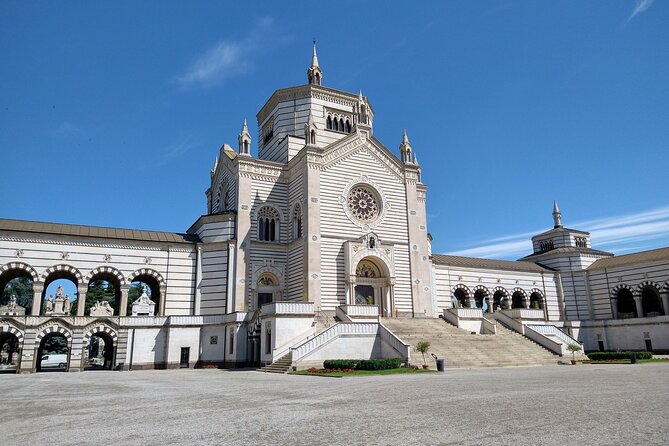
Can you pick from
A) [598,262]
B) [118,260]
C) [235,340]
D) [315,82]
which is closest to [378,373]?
[235,340]

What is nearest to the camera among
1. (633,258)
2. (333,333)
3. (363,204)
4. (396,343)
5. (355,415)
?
(355,415)

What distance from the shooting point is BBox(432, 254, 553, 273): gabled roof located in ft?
179

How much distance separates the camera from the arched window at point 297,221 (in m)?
43.8

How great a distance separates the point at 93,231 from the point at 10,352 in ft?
89.5

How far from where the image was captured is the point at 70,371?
3609 cm

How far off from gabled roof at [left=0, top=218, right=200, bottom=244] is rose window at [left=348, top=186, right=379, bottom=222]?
45.4 ft

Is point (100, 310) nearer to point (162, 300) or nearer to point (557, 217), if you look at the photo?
point (162, 300)

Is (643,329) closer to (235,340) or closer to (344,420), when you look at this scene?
(235,340)

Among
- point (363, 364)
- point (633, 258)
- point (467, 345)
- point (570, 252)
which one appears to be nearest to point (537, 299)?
point (570, 252)

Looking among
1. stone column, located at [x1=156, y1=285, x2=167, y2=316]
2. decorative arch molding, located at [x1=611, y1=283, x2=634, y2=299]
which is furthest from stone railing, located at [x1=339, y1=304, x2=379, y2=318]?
decorative arch molding, located at [x1=611, y1=283, x2=634, y2=299]

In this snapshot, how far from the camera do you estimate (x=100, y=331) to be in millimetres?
37312

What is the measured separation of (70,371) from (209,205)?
78.9 feet

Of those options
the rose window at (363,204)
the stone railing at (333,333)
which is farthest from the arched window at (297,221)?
the stone railing at (333,333)

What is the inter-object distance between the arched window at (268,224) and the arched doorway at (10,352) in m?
19.6
